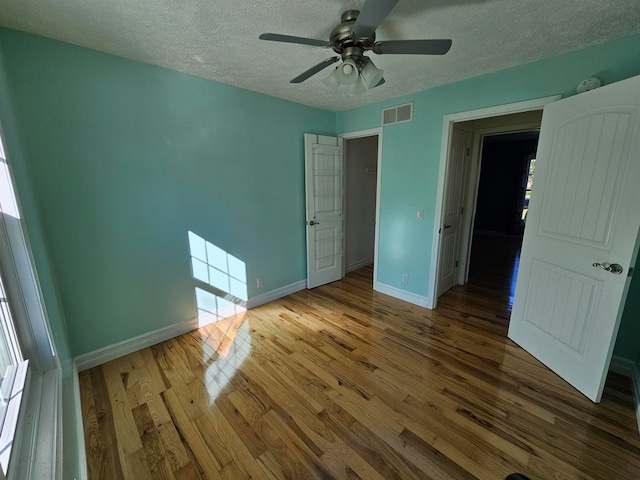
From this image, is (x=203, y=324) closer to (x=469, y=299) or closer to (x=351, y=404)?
(x=351, y=404)

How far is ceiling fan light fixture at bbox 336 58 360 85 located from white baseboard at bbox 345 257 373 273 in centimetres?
316

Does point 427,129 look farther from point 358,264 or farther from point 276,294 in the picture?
point 276,294

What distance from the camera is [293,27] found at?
1.64m

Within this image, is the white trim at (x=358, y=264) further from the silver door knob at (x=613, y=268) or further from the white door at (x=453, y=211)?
the silver door knob at (x=613, y=268)

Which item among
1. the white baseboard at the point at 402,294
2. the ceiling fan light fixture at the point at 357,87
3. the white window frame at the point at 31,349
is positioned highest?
the ceiling fan light fixture at the point at 357,87

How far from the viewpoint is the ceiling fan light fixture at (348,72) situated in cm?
157

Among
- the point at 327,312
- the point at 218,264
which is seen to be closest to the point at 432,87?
the point at 327,312

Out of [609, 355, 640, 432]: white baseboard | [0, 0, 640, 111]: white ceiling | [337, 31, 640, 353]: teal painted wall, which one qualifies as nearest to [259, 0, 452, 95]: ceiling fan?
[0, 0, 640, 111]: white ceiling

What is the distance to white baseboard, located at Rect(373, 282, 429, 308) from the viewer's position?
312cm

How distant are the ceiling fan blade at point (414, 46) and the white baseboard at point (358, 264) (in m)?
3.33

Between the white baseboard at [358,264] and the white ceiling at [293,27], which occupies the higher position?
the white ceiling at [293,27]

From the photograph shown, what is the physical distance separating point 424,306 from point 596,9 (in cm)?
266

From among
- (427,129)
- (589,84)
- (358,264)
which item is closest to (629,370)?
(589,84)

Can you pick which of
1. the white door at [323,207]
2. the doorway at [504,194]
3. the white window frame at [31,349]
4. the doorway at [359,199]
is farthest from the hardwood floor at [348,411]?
the doorway at [504,194]
